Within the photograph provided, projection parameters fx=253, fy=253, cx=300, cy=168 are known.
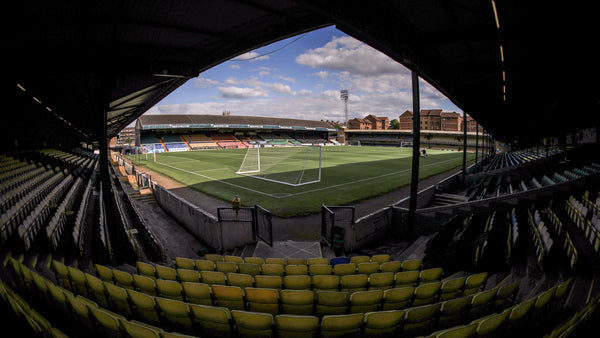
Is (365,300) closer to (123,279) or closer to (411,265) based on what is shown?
(411,265)

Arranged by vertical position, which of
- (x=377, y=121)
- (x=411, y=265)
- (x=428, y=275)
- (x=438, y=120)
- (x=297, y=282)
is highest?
(x=377, y=121)

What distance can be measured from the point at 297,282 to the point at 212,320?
1.63 m

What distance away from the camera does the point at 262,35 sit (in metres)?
7.07

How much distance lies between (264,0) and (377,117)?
148470mm

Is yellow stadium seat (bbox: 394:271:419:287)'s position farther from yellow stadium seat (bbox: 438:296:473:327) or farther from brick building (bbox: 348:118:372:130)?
brick building (bbox: 348:118:372:130)

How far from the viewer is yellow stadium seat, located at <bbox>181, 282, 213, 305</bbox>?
4.01m

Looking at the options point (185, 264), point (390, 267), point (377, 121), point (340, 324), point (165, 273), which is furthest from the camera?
point (377, 121)

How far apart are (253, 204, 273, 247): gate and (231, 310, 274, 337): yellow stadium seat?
17.7 feet

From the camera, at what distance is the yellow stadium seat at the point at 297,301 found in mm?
3799

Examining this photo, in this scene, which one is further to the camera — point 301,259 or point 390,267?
point 301,259

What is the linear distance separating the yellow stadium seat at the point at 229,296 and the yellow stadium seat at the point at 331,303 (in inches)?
46.9

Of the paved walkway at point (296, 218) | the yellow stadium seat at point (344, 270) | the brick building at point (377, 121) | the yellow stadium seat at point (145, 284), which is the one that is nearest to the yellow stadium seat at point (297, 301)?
the yellow stadium seat at point (344, 270)

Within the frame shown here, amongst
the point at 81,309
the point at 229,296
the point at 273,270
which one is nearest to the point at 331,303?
the point at 229,296

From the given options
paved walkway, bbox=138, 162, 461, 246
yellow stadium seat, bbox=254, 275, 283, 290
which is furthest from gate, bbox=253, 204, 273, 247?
yellow stadium seat, bbox=254, 275, 283, 290
